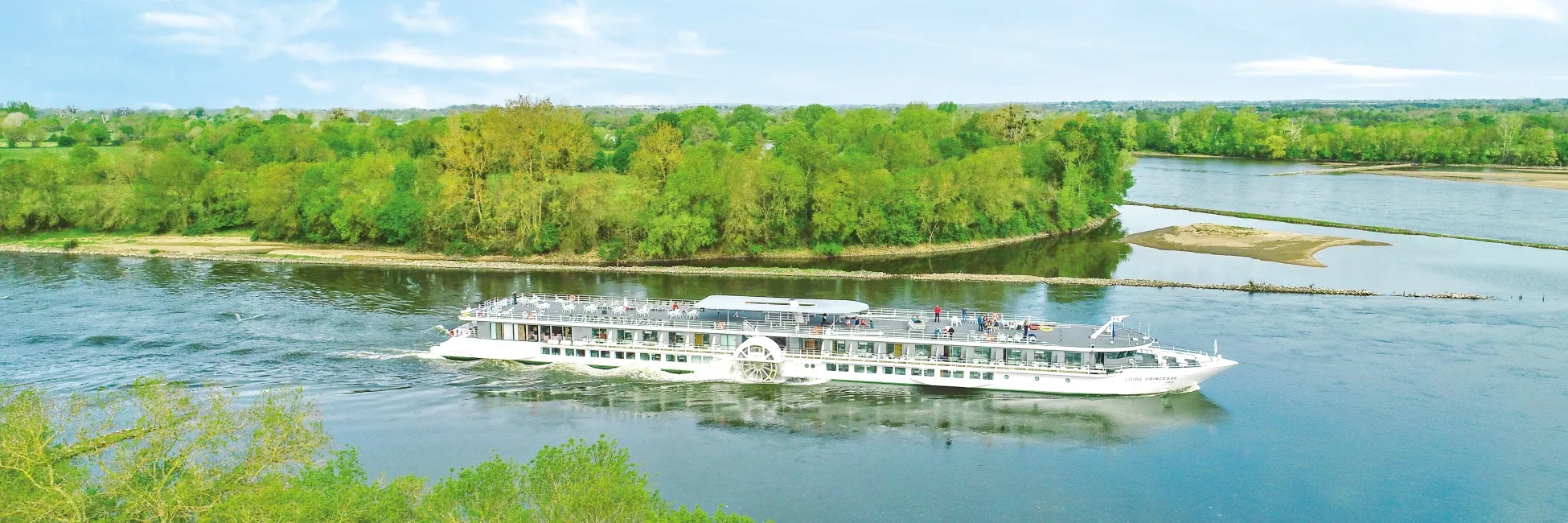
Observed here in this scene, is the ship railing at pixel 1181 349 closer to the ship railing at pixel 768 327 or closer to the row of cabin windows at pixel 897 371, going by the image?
the ship railing at pixel 768 327

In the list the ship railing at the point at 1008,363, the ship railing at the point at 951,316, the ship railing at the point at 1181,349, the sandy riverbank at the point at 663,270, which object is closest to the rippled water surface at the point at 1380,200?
the sandy riverbank at the point at 663,270

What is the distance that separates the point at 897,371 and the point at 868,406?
3.92 meters

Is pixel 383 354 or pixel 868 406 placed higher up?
pixel 383 354

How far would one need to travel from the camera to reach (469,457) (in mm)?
38562

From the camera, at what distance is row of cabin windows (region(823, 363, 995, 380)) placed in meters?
48.3

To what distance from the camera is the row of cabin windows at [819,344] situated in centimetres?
4788

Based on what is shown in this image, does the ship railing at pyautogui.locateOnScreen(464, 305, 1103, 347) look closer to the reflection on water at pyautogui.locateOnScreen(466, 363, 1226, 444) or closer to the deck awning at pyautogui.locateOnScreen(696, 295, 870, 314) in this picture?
the deck awning at pyautogui.locateOnScreen(696, 295, 870, 314)

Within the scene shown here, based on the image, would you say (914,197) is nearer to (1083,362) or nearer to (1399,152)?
(1083,362)

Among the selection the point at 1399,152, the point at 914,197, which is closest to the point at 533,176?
the point at 914,197

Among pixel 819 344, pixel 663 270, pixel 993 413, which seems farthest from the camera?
pixel 663 270

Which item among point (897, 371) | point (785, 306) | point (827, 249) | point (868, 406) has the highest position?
point (785, 306)

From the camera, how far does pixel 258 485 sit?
26.8m

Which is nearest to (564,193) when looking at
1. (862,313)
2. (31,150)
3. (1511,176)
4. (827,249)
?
(827,249)

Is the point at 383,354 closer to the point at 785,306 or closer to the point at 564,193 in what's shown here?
the point at 785,306
